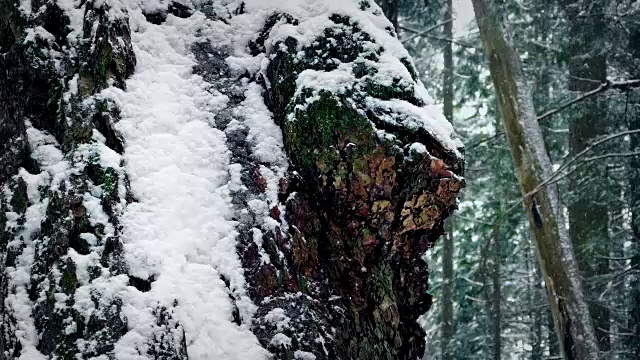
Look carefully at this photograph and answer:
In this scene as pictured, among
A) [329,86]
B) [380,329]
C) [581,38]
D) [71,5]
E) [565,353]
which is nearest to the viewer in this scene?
[380,329]

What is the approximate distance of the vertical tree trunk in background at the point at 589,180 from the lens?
869 centimetres

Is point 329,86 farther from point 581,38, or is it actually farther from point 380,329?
point 581,38

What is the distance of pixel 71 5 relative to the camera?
3.48m

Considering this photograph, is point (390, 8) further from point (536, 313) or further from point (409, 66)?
point (536, 313)

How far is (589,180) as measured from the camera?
A: 898 cm

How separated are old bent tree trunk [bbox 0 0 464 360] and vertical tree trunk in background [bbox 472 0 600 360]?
2.60 m

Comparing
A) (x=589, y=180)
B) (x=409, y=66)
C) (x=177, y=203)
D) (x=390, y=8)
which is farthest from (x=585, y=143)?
(x=177, y=203)

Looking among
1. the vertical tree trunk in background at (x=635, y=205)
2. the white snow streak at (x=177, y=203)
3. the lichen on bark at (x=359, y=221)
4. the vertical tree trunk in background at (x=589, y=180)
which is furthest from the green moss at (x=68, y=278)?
the vertical tree trunk in background at (x=635, y=205)

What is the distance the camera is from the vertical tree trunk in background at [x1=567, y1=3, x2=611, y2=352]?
869 centimetres

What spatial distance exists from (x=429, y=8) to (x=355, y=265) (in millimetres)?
8224

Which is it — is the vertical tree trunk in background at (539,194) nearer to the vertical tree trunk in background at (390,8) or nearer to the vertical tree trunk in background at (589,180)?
the vertical tree trunk in background at (390,8)

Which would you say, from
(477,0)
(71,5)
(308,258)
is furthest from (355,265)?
(477,0)

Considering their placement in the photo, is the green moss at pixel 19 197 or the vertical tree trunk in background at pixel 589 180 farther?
the vertical tree trunk in background at pixel 589 180

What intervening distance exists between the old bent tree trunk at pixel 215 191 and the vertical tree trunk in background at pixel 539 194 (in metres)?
2.60
